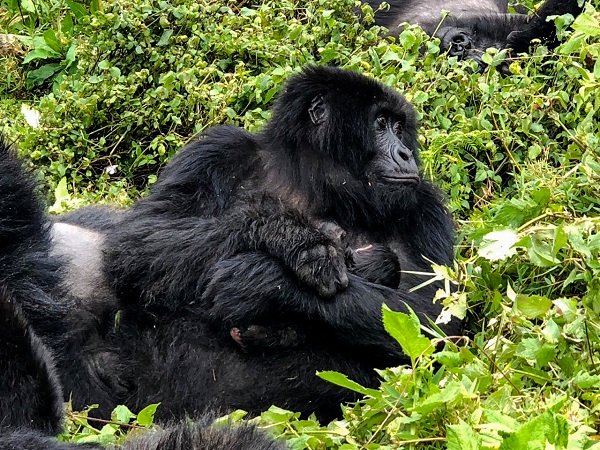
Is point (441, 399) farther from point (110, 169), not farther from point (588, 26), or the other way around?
point (110, 169)

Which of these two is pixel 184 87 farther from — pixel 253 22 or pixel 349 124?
pixel 349 124

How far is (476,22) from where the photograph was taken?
302 inches

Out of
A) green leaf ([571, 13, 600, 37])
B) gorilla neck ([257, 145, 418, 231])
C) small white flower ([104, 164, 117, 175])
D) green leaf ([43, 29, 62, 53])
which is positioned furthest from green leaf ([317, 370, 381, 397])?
green leaf ([43, 29, 62, 53])

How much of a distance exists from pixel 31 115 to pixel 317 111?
101 inches

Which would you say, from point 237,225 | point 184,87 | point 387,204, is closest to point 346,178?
point 387,204

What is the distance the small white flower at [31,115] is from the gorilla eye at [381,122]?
102 inches

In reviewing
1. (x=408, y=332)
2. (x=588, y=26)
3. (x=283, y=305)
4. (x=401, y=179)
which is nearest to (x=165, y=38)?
(x=401, y=179)

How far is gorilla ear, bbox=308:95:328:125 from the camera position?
4.96m

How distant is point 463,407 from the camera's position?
3.14 metres

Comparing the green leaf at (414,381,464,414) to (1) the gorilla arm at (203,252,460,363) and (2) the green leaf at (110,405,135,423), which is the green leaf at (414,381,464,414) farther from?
(1) the gorilla arm at (203,252,460,363)

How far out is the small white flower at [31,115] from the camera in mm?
6652

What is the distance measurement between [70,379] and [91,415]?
211 millimetres

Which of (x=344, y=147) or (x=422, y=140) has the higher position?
(x=344, y=147)

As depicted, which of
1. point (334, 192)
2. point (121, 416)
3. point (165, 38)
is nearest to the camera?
point (121, 416)
